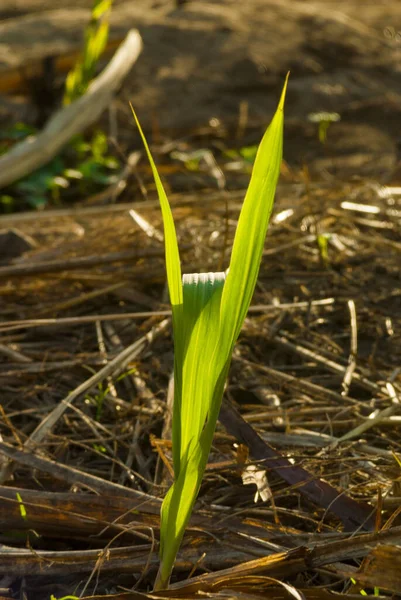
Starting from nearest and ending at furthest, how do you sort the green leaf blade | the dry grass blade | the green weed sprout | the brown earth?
1. the green leaf blade
2. the dry grass blade
3. the green weed sprout
4. the brown earth

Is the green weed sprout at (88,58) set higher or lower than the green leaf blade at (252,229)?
lower

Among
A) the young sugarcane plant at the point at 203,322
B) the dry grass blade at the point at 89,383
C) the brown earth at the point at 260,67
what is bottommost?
the brown earth at the point at 260,67

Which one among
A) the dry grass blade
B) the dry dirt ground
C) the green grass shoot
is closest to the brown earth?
the dry dirt ground

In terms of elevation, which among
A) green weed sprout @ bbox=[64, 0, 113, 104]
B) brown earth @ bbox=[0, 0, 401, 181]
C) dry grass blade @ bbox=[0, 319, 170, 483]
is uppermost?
dry grass blade @ bbox=[0, 319, 170, 483]

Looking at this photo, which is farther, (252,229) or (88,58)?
(88,58)

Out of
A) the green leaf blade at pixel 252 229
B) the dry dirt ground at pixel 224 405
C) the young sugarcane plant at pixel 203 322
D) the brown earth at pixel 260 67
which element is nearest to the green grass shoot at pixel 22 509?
the dry dirt ground at pixel 224 405

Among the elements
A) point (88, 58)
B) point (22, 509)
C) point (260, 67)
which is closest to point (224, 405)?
point (22, 509)

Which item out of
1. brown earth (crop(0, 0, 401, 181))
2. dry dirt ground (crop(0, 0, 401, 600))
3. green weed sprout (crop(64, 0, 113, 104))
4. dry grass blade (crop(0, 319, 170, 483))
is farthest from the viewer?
brown earth (crop(0, 0, 401, 181))

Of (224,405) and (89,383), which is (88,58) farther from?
(224,405)

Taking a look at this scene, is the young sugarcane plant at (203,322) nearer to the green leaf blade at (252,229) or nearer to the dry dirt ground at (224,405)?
the green leaf blade at (252,229)

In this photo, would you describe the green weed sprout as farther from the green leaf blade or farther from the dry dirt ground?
the green leaf blade
